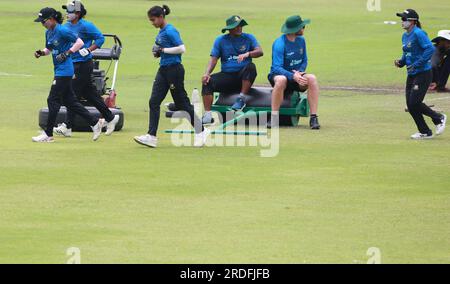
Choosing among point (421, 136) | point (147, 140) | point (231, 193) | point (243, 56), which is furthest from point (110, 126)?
point (231, 193)

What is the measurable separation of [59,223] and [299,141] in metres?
7.52

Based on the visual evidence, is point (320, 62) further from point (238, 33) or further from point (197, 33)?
point (238, 33)

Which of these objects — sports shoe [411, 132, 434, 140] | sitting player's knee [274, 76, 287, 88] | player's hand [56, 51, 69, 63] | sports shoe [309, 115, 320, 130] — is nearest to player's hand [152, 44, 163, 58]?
player's hand [56, 51, 69, 63]

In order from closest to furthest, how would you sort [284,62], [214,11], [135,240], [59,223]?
[135,240]
[59,223]
[284,62]
[214,11]

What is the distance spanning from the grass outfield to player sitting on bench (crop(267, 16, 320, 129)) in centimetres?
49

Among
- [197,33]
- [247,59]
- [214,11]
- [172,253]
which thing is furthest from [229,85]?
[214,11]

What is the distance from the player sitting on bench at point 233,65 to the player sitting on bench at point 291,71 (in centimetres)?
40

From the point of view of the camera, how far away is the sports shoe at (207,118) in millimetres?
21688

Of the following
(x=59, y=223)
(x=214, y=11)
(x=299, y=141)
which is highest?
(x=59, y=223)

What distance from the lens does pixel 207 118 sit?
21.8 metres

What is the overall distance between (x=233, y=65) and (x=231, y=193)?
7396 millimetres

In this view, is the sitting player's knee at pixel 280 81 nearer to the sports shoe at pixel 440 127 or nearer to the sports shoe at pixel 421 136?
the sports shoe at pixel 421 136
